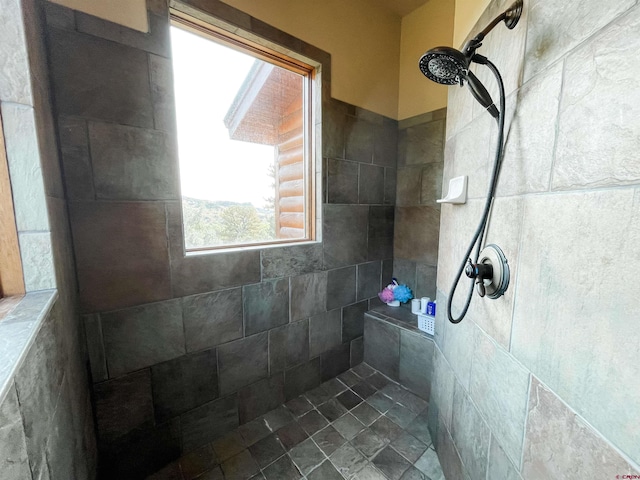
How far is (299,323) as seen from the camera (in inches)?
68.4

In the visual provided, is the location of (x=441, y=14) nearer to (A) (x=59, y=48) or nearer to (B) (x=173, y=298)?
(A) (x=59, y=48)

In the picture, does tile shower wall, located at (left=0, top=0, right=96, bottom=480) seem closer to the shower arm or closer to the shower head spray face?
the shower head spray face

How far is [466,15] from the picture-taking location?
1.09 meters

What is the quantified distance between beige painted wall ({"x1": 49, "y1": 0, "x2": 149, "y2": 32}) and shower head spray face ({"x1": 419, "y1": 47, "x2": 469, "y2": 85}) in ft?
4.00

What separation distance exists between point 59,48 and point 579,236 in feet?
5.81

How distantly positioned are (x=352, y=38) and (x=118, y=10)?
4.61ft

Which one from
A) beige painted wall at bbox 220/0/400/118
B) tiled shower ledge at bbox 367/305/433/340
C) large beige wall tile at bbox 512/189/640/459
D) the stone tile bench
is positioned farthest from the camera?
tiled shower ledge at bbox 367/305/433/340

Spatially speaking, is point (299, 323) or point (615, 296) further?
point (299, 323)

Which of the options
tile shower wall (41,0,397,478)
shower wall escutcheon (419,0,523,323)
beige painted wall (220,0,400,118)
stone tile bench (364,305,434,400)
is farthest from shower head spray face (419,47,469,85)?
stone tile bench (364,305,434,400)

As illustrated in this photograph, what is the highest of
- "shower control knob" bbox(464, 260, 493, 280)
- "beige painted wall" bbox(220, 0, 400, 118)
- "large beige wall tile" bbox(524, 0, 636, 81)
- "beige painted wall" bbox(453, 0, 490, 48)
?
"beige painted wall" bbox(220, 0, 400, 118)

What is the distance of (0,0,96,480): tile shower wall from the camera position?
0.50 metres

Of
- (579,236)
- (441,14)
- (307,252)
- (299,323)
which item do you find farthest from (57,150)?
(441,14)

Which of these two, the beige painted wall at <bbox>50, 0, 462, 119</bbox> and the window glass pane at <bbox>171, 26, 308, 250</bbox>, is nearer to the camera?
the window glass pane at <bbox>171, 26, 308, 250</bbox>

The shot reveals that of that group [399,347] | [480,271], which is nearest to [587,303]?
[480,271]
